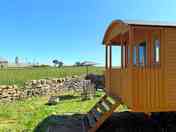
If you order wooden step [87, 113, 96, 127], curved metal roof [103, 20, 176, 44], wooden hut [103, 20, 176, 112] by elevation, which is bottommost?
wooden step [87, 113, 96, 127]

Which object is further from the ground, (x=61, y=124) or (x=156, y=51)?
(x=156, y=51)

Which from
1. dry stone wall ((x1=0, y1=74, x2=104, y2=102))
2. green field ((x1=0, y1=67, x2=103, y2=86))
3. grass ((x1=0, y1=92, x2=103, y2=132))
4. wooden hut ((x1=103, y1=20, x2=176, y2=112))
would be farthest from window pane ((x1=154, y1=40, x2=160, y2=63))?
green field ((x1=0, y1=67, x2=103, y2=86))

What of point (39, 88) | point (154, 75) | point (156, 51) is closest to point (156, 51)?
point (156, 51)

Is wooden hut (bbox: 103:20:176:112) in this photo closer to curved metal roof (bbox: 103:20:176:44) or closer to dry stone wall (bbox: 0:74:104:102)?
curved metal roof (bbox: 103:20:176:44)

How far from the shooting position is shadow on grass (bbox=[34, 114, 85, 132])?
9328mm

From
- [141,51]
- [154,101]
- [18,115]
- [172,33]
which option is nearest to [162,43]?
[172,33]

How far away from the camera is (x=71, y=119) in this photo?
419 inches

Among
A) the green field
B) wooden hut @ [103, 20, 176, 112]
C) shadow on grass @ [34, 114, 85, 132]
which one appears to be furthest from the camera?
the green field

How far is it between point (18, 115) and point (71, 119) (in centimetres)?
294

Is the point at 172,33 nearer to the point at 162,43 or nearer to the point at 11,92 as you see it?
the point at 162,43

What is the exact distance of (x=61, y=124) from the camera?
9836 millimetres

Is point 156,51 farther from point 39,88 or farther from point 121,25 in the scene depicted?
point 39,88

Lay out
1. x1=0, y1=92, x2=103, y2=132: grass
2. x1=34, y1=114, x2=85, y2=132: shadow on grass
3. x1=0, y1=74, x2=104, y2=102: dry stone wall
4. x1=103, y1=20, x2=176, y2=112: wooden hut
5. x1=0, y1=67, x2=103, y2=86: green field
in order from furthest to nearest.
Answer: x1=0, y1=67, x2=103, y2=86: green field → x1=0, y1=74, x2=104, y2=102: dry stone wall → x1=0, y1=92, x2=103, y2=132: grass → x1=34, y1=114, x2=85, y2=132: shadow on grass → x1=103, y1=20, x2=176, y2=112: wooden hut

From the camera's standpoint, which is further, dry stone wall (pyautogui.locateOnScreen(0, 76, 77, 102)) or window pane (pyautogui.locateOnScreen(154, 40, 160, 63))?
dry stone wall (pyautogui.locateOnScreen(0, 76, 77, 102))
